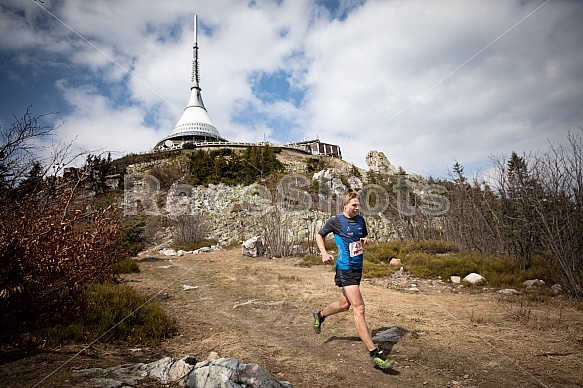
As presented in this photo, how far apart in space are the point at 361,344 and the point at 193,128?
55.0 m

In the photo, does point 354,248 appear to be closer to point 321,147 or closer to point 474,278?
point 474,278

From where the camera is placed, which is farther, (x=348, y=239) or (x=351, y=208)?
(x=351, y=208)

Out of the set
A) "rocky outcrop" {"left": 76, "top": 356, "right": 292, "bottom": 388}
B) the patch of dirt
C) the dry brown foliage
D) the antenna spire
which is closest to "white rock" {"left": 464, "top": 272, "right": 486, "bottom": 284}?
the patch of dirt

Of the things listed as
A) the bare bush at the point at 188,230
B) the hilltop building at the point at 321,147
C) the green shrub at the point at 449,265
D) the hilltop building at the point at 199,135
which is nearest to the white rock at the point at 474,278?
the green shrub at the point at 449,265

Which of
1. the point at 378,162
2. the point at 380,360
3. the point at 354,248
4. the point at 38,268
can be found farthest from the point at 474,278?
the point at 378,162

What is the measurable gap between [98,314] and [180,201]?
25.3 meters

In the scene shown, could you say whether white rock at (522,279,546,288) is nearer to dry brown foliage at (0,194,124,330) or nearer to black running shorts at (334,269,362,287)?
black running shorts at (334,269,362,287)

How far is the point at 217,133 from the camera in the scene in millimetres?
56781

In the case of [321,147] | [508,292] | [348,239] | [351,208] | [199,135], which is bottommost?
[508,292]

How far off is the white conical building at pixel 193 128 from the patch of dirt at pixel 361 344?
46.2m

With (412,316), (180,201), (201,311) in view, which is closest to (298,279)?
(201,311)

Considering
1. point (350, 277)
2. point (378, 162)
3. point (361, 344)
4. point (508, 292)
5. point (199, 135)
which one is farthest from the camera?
point (378, 162)

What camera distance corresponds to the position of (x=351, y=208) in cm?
396

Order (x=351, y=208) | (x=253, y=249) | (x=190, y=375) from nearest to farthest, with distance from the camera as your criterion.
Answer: (x=190, y=375) → (x=351, y=208) → (x=253, y=249)
